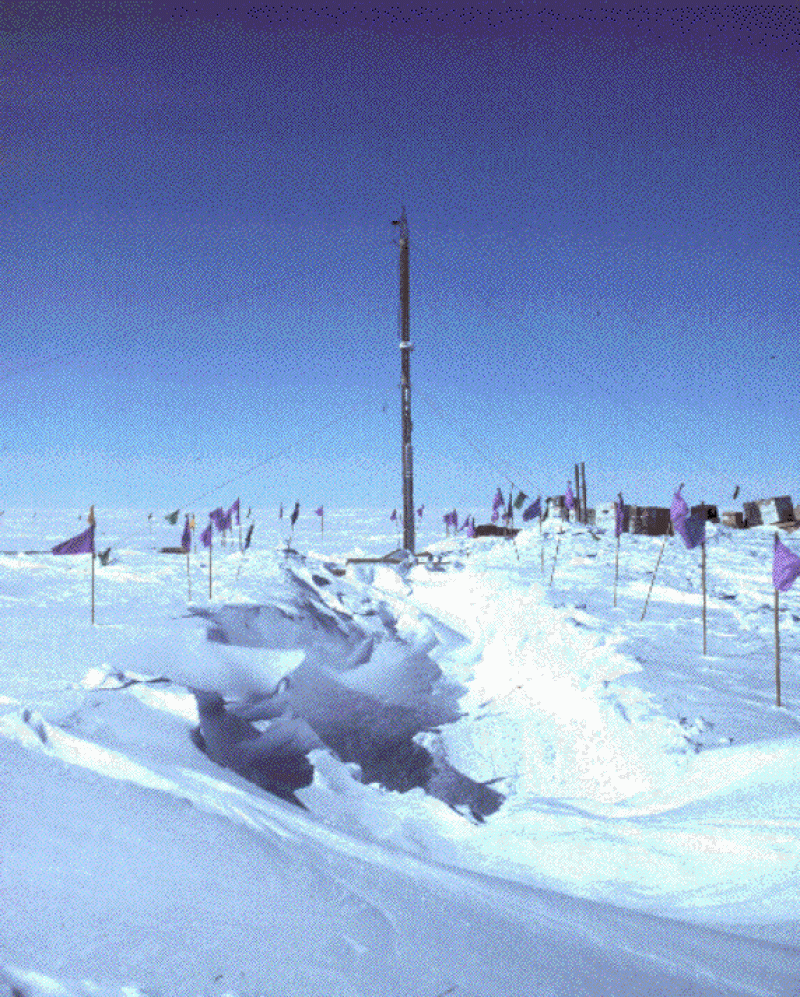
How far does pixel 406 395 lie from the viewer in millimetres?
13539

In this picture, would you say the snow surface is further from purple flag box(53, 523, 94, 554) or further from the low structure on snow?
the low structure on snow

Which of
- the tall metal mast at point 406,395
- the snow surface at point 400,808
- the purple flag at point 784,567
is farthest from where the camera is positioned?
the tall metal mast at point 406,395

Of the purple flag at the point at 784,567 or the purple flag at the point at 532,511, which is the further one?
the purple flag at the point at 532,511

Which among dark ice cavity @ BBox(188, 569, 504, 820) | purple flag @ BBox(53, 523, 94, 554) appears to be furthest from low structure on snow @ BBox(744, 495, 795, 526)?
purple flag @ BBox(53, 523, 94, 554)

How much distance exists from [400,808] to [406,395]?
34.2ft

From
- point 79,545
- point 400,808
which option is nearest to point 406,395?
point 79,545

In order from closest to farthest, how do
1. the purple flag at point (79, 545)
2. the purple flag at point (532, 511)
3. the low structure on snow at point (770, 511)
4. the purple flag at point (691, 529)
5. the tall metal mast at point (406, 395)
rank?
the purple flag at point (691, 529), the purple flag at point (79, 545), the tall metal mast at point (406, 395), the purple flag at point (532, 511), the low structure on snow at point (770, 511)

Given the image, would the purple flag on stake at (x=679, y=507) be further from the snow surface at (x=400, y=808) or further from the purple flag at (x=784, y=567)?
the purple flag at (x=784, y=567)

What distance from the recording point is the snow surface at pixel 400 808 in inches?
77.4

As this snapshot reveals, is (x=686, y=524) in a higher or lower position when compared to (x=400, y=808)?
higher

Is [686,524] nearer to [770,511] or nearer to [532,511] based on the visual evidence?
[532,511]

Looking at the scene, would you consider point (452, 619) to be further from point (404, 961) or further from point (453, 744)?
point (404, 961)

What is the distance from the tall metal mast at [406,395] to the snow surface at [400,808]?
5476 millimetres

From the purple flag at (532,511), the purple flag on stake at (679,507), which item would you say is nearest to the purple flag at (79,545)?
the purple flag on stake at (679,507)
